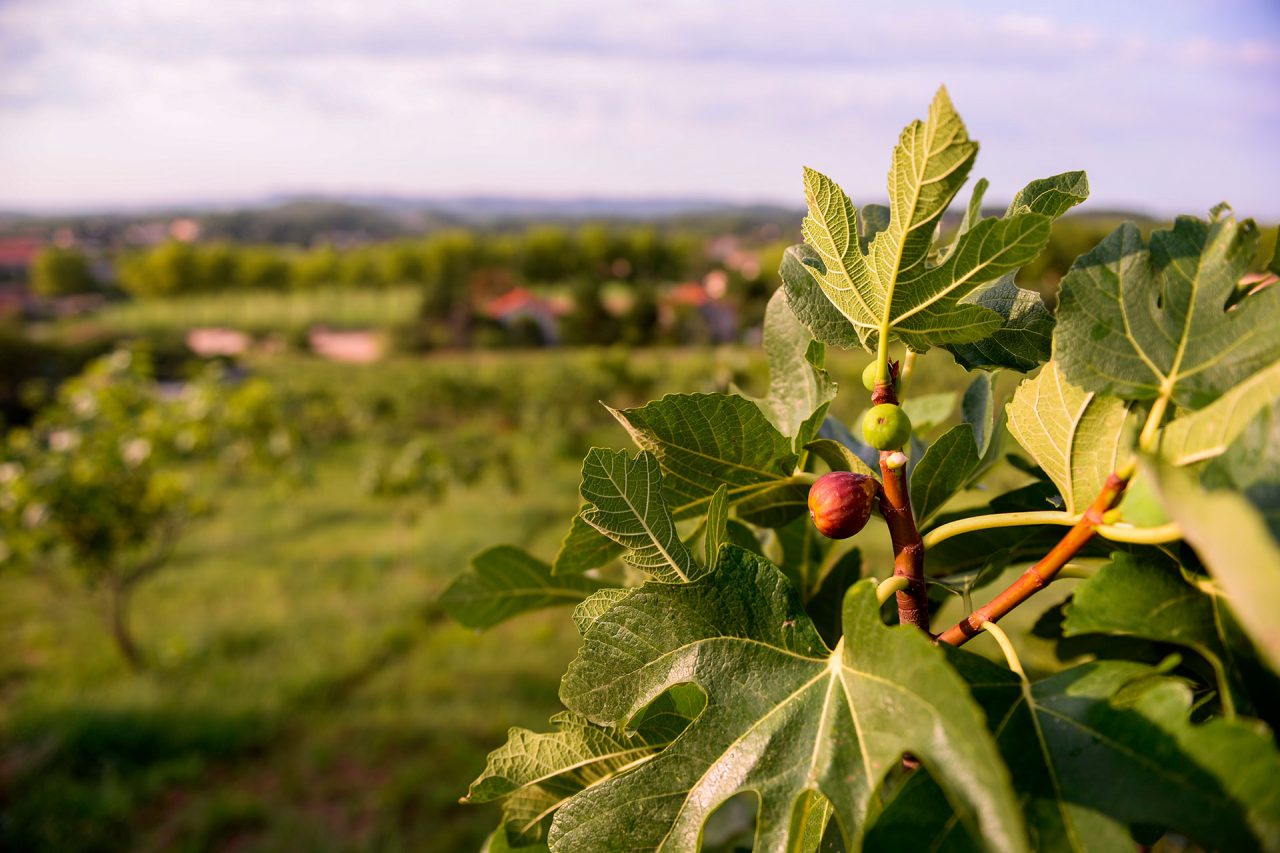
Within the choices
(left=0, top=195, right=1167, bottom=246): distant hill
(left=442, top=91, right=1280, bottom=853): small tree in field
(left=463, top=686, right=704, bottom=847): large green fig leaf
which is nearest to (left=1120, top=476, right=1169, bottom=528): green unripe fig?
(left=442, top=91, right=1280, bottom=853): small tree in field

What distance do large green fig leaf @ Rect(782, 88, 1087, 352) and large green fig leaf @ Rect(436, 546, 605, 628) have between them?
44 cm

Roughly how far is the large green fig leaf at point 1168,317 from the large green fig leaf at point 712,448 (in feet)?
0.78

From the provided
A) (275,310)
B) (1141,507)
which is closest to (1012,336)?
(1141,507)

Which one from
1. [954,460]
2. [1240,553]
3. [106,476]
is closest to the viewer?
[1240,553]

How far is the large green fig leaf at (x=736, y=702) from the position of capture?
1.75 ft

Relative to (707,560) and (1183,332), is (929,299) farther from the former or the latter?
(707,560)

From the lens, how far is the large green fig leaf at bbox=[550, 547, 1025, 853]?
21.0 inches

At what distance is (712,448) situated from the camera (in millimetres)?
690

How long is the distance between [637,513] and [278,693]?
219 inches

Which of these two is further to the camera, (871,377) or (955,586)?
(955,586)

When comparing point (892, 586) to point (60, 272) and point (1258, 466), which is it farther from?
point (60, 272)

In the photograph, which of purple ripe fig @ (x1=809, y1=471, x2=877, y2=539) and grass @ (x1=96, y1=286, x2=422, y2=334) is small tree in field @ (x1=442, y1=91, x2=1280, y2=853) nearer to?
purple ripe fig @ (x1=809, y1=471, x2=877, y2=539)

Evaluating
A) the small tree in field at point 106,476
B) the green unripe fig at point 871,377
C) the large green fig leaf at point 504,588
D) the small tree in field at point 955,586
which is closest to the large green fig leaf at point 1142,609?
the small tree in field at point 955,586

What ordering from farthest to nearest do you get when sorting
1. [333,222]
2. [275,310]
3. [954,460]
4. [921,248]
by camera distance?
1. [333,222]
2. [275,310]
3. [954,460]
4. [921,248]
